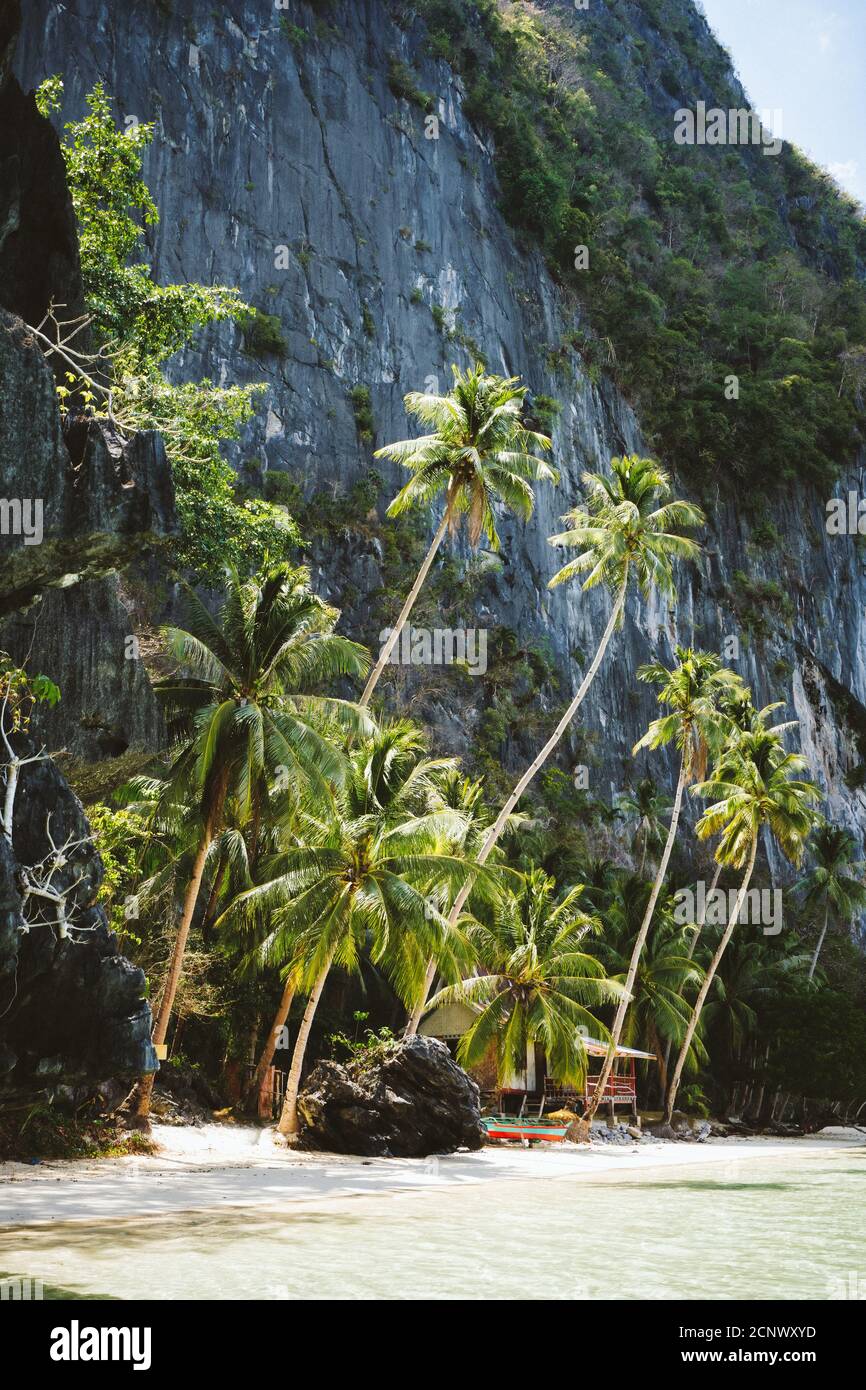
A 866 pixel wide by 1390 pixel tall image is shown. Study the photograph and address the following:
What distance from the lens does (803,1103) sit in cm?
4250

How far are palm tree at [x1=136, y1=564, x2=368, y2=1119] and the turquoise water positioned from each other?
7358 millimetres

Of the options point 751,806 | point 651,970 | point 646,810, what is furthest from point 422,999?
point 646,810

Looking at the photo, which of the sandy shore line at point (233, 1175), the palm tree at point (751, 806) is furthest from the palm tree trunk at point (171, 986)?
the palm tree at point (751, 806)

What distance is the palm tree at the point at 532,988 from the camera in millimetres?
26781

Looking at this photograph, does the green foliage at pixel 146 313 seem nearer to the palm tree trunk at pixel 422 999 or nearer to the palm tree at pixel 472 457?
the palm tree at pixel 472 457

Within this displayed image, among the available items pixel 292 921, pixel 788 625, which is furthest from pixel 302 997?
pixel 788 625

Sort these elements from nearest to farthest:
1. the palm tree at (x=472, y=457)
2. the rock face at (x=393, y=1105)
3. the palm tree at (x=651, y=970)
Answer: the rock face at (x=393, y=1105) → the palm tree at (x=472, y=457) → the palm tree at (x=651, y=970)

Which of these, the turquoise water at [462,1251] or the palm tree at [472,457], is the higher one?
the palm tree at [472,457]

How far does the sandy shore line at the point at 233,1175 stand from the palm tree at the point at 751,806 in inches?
393

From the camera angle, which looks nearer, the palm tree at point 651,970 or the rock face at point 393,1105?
the rock face at point 393,1105

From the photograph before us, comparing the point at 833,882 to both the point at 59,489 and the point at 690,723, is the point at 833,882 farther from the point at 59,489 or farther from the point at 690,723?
the point at 59,489

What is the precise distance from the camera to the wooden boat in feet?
90.3

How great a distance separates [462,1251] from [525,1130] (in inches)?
725
